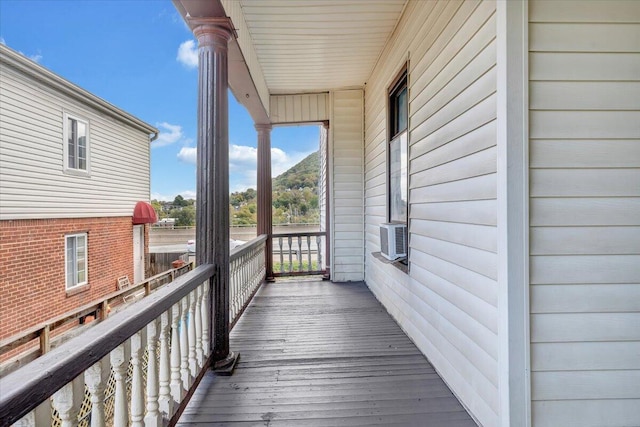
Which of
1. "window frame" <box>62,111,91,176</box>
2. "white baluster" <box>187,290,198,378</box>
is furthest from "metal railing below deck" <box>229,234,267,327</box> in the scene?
"window frame" <box>62,111,91,176</box>

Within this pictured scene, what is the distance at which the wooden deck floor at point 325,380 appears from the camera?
173 centimetres

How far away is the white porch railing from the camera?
0.71 metres

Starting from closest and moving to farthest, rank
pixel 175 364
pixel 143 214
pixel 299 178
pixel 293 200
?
pixel 175 364, pixel 143 214, pixel 293 200, pixel 299 178

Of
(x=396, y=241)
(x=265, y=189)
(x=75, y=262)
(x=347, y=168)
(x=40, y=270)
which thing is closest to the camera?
(x=396, y=241)

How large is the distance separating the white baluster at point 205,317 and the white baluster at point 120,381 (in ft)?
2.95

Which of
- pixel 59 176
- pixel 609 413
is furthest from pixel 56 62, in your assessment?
pixel 609 413

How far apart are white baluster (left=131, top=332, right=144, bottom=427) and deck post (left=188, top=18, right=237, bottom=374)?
2.93 feet

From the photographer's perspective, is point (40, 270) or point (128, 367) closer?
point (128, 367)

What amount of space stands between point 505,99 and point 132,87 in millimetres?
25126

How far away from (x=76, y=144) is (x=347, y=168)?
602 cm

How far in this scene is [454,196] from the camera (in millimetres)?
1923

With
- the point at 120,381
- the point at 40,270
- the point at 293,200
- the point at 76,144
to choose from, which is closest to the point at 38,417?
the point at 120,381

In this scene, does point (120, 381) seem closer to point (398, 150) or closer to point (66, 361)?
point (66, 361)

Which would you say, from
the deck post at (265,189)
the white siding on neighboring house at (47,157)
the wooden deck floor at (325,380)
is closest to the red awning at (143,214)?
the white siding on neighboring house at (47,157)
